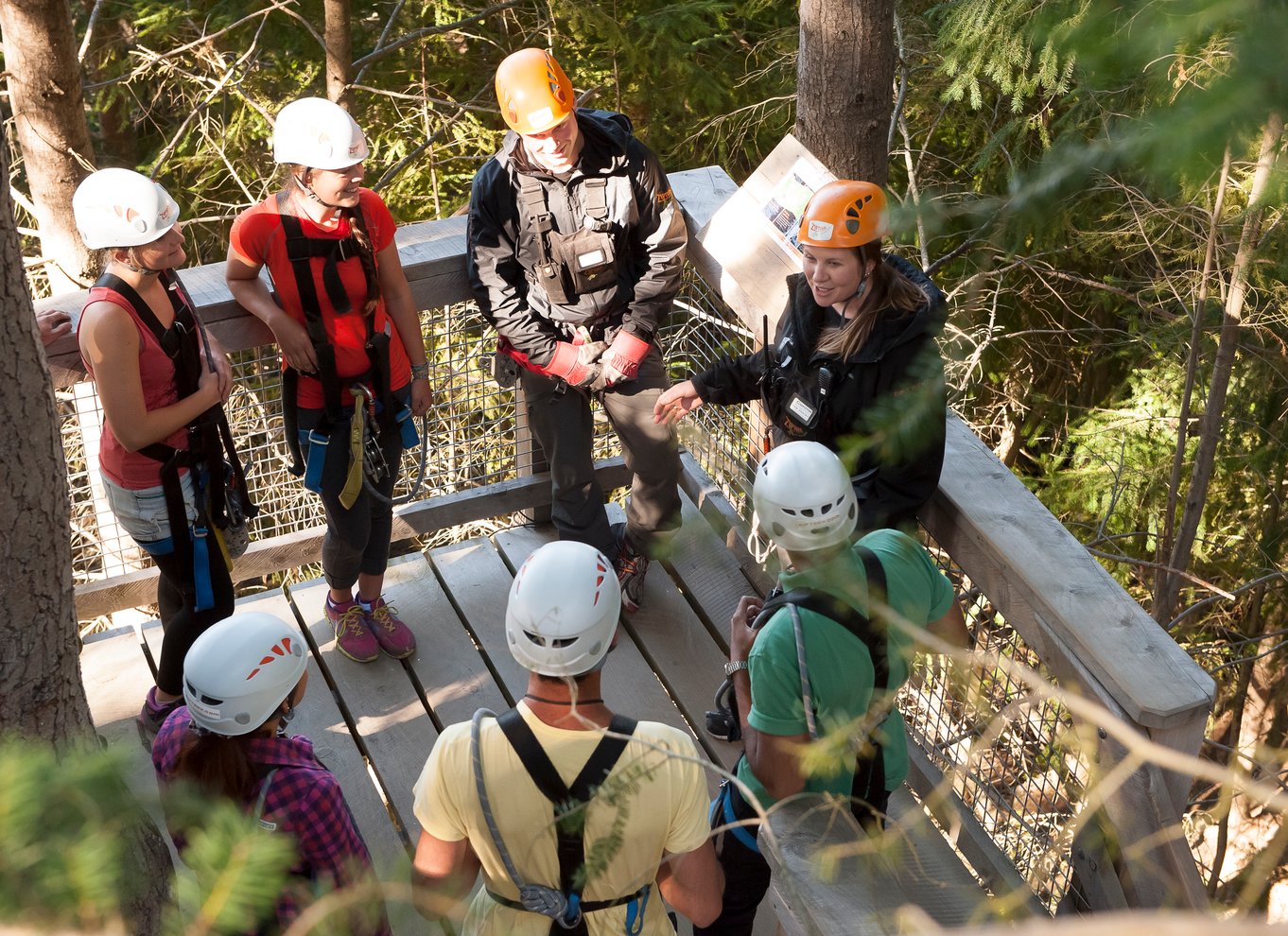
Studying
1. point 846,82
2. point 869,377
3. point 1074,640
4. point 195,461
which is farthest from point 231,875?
point 846,82

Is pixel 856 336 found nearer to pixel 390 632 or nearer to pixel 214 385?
pixel 214 385

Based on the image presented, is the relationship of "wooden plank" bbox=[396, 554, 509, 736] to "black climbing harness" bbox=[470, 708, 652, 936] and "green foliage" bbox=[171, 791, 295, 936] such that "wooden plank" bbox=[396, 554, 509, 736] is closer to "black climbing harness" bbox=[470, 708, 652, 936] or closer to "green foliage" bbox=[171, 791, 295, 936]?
"black climbing harness" bbox=[470, 708, 652, 936]

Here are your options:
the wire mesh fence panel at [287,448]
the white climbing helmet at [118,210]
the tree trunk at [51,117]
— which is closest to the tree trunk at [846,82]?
the wire mesh fence panel at [287,448]

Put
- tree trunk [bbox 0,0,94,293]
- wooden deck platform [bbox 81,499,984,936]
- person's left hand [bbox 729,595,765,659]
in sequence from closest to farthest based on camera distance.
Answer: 1. person's left hand [bbox 729,595,765,659]
2. wooden deck platform [bbox 81,499,984,936]
3. tree trunk [bbox 0,0,94,293]

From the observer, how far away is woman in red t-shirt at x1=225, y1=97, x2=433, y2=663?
3396 mm

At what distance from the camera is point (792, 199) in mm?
3568

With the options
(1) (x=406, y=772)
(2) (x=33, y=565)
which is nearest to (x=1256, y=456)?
(1) (x=406, y=772)

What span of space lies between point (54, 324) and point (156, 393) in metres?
0.38

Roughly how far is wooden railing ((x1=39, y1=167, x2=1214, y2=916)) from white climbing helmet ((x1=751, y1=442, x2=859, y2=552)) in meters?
0.53

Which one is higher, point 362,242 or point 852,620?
point 362,242

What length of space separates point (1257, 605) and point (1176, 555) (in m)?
1.86

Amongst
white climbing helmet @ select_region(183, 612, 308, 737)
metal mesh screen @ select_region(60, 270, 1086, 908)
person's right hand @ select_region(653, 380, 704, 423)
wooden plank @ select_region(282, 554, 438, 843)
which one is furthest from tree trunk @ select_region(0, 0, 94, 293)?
white climbing helmet @ select_region(183, 612, 308, 737)

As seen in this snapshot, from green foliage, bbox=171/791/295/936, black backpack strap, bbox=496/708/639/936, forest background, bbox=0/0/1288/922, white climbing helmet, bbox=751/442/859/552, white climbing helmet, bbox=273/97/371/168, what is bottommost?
forest background, bbox=0/0/1288/922

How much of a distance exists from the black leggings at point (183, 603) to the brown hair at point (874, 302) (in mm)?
1897
